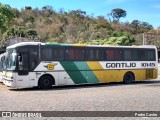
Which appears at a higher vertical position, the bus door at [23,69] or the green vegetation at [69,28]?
the green vegetation at [69,28]

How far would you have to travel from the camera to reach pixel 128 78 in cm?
2525

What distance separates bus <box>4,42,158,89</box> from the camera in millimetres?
20719

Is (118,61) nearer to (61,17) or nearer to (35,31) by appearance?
Answer: (35,31)

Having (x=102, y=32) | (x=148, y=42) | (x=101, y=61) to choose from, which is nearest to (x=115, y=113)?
(x=101, y=61)

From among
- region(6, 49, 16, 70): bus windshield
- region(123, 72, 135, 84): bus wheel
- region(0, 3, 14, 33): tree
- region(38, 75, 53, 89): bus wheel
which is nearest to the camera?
region(6, 49, 16, 70): bus windshield

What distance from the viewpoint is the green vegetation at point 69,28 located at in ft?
292

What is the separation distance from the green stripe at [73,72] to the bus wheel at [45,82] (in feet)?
3.82

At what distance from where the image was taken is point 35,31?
Answer: 93.2 meters

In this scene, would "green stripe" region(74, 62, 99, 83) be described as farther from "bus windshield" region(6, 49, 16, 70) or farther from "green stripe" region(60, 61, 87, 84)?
"bus windshield" region(6, 49, 16, 70)

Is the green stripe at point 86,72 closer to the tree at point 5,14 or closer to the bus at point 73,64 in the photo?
the bus at point 73,64

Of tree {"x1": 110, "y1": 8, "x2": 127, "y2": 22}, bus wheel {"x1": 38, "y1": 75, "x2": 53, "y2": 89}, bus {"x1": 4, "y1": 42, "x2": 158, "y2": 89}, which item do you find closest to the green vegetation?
tree {"x1": 110, "y1": 8, "x2": 127, "y2": 22}

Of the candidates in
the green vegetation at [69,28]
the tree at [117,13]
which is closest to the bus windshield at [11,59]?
the green vegetation at [69,28]


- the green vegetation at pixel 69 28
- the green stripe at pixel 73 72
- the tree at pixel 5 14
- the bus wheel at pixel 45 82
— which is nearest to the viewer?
the bus wheel at pixel 45 82

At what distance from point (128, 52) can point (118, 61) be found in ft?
3.67
